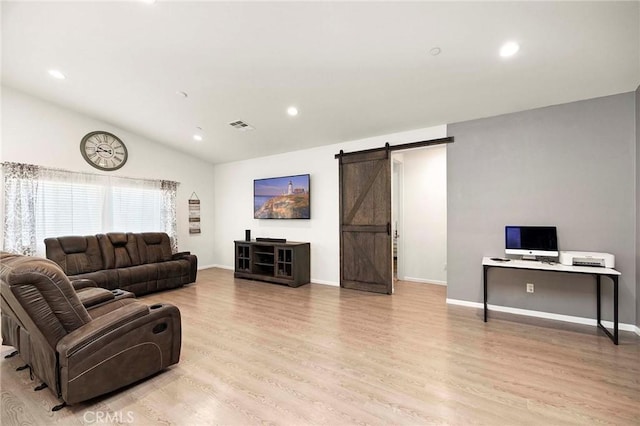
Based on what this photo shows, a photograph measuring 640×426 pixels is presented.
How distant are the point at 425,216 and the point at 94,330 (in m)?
5.12

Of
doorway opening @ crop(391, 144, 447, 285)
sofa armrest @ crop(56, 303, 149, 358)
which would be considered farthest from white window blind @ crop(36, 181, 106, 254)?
doorway opening @ crop(391, 144, 447, 285)

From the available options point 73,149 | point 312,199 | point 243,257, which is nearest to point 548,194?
point 312,199

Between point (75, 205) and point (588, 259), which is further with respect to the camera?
point (75, 205)

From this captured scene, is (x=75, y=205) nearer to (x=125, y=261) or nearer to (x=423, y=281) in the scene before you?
(x=125, y=261)

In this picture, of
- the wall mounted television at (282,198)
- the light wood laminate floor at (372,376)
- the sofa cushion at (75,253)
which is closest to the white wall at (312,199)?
the wall mounted television at (282,198)

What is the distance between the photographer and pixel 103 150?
512cm

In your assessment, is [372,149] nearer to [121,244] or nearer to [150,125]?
[150,125]

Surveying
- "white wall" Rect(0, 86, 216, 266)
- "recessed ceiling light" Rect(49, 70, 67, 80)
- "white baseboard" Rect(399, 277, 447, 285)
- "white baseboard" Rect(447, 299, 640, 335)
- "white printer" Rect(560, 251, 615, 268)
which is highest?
"recessed ceiling light" Rect(49, 70, 67, 80)

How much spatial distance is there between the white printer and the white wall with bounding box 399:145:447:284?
219 centimetres

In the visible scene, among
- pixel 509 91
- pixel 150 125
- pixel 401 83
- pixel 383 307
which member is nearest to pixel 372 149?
pixel 401 83

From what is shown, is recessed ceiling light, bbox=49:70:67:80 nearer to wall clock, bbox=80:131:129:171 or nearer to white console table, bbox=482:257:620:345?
wall clock, bbox=80:131:129:171

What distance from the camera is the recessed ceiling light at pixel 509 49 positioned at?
244 cm

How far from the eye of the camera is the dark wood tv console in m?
5.09

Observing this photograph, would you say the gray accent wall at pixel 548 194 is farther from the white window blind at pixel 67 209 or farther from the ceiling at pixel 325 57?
the white window blind at pixel 67 209
